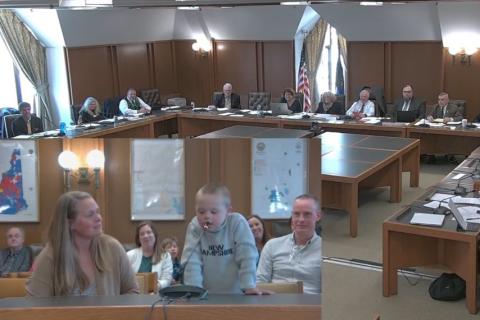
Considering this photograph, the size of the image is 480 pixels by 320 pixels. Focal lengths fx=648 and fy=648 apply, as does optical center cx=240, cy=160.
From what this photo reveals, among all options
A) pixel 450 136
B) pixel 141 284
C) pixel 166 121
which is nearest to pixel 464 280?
pixel 141 284

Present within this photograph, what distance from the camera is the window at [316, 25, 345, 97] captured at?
1340 cm

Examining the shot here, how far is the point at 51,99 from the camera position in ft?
39.5

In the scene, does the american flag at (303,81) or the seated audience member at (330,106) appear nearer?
the seated audience member at (330,106)

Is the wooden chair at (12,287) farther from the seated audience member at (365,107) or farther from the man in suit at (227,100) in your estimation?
the man in suit at (227,100)

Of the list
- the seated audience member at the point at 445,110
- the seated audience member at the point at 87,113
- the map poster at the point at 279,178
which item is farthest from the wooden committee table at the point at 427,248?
the seated audience member at the point at 87,113

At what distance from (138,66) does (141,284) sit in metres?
12.1

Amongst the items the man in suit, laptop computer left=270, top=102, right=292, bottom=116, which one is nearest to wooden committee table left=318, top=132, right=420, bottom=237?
laptop computer left=270, top=102, right=292, bottom=116

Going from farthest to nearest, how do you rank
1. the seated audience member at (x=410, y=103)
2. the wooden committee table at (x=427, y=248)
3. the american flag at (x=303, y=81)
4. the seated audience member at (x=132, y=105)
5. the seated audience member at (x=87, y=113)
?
the american flag at (x=303, y=81)
the seated audience member at (x=132, y=105)
the seated audience member at (x=410, y=103)
the seated audience member at (x=87, y=113)
the wooden committee table at (x=427, y=248)

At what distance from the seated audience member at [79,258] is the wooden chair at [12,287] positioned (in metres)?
0.02

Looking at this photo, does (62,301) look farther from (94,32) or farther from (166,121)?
(94,32)

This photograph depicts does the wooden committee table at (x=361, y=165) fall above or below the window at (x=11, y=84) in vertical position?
below

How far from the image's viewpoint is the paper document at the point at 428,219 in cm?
512

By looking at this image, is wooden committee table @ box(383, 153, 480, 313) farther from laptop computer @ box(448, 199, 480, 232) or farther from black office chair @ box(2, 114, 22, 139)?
black office chair @ box(2, 114, 22, 139)

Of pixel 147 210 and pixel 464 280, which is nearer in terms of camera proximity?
pixel 147 210
